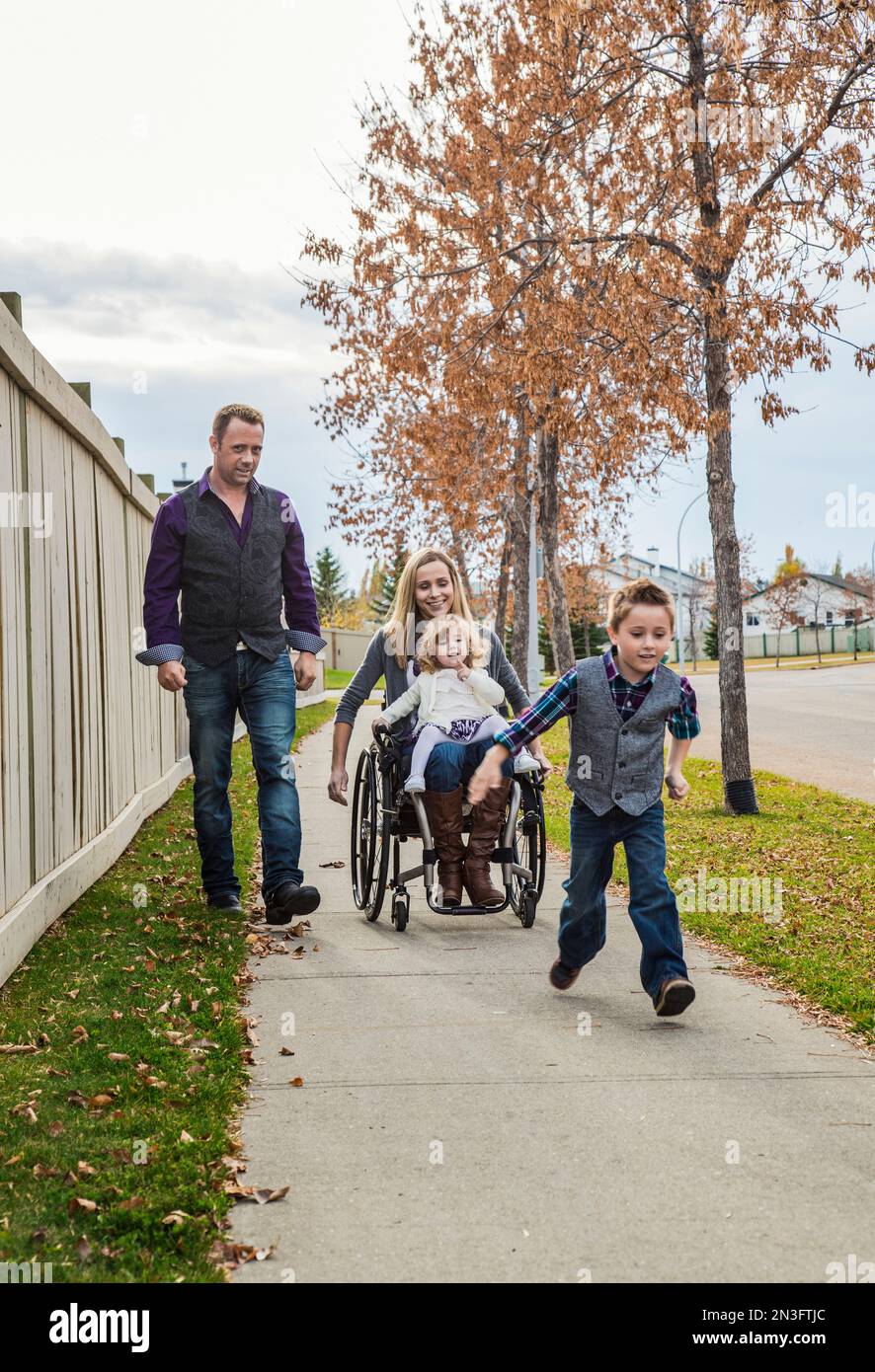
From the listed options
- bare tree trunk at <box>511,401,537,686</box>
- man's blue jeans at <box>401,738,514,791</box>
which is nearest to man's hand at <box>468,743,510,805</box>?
man's blue jeans at <box>401,738,514,791</box>

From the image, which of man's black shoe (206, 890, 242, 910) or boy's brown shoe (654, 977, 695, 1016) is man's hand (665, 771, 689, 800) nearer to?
boy's brown shoe (654, 977, 695, 1016)

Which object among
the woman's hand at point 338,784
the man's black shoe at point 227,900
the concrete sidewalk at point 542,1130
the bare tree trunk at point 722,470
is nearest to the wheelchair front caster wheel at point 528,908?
the concrete sidewalk at point 542,1130

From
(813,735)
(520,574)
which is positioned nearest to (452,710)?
(813,735)

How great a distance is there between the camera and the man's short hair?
20.6 ft

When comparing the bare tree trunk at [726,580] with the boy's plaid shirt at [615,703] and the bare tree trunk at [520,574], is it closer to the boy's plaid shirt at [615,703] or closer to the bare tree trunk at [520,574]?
the boy's plaid shirt at [615,703]

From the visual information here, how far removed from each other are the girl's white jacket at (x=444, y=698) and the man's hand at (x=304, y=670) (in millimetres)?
402

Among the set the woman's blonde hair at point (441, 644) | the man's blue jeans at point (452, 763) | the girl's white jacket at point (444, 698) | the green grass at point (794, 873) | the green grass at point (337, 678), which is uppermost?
the woman's blonde hair at point (441, 644)

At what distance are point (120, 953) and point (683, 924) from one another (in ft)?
8.96

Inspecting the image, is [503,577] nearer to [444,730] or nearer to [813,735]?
[813,735]

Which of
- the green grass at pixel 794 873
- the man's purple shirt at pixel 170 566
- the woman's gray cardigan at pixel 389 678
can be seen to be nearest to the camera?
the green grass at pixel 794 873

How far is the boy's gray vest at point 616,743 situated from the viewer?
4969 mm

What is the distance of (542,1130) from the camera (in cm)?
374

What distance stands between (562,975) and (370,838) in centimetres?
177
